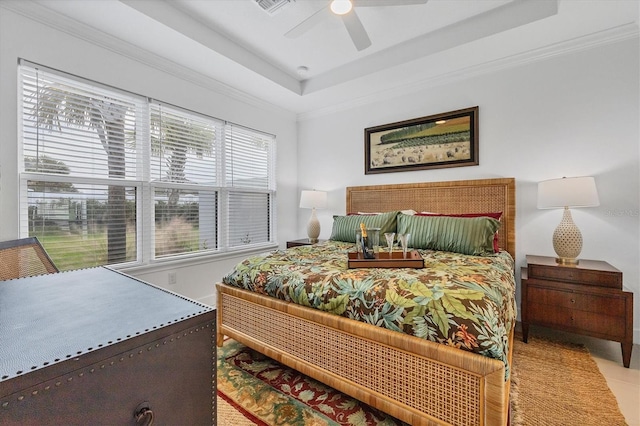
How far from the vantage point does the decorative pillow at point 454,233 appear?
2.40 metres

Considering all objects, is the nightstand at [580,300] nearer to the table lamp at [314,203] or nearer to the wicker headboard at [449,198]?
the wicker headboard at [449,198]

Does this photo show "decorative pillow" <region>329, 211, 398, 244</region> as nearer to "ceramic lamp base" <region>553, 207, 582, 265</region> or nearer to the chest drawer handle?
Answer: "ceramic lamp base" <region>553, 207, 582, 265</region>

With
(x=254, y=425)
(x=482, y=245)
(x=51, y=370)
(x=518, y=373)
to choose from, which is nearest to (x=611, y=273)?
(x=482, y=245)

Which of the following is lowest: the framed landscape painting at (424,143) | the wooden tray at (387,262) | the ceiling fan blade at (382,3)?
the wooden tray at (387,262)

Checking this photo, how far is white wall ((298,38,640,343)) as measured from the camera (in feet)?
7.99

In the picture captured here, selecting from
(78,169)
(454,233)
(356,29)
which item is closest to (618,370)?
(454,233)

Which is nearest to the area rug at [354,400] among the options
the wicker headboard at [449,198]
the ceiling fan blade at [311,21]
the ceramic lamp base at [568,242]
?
the ceramic lamp base at [568,242]

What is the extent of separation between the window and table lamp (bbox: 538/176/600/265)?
3.27 meters

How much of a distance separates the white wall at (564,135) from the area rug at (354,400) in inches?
38.0

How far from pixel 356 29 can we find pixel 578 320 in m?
2.80

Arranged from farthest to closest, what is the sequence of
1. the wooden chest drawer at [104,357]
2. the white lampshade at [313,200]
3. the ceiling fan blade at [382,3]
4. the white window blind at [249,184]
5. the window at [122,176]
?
1. the white lampshade at [313,200]
2. the white window blind at [249,184]
3. the window at [122,176]
4. the ceiling fan blade at [382,3]
5. the wooden chest drawer at [104,357]

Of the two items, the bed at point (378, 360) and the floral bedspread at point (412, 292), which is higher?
the floral bedspread at point (412, 292)

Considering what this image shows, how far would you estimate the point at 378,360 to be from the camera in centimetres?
146

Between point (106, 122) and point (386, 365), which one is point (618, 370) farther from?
point (106, 122)
